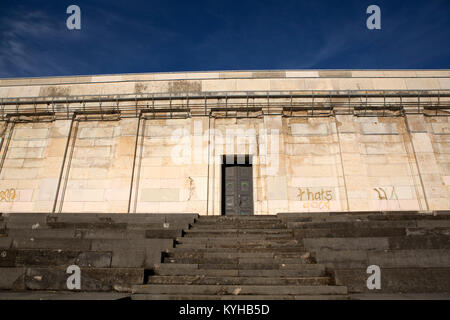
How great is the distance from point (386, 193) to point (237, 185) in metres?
6.80

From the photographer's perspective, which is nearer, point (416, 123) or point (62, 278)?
point (62, 278)

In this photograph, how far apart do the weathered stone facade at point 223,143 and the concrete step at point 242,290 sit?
6878 millimetres

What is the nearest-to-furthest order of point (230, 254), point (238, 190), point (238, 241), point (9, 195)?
point (230, 254)
point (238, 241)
point (9, 195)
point (238, 190)

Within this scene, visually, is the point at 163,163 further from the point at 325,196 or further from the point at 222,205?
the point at 325,196

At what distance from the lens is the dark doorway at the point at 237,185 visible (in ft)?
42.1

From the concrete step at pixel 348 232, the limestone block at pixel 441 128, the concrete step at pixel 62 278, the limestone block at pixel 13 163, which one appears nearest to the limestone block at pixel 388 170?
the limestone block at pixel 441 128

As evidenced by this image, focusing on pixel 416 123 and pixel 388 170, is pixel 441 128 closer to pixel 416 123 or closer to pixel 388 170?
pixel 416 123

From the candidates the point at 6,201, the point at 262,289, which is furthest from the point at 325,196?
the point at 6,201

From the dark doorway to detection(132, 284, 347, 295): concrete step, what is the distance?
7548 millimetres

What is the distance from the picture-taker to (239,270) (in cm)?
576

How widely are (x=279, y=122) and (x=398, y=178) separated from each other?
6.06 metres

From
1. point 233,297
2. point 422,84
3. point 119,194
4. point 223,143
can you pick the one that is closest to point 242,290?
point 233,297

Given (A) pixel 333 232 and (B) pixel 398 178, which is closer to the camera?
(A) pixel 333 232

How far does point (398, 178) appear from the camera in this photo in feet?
41.3
